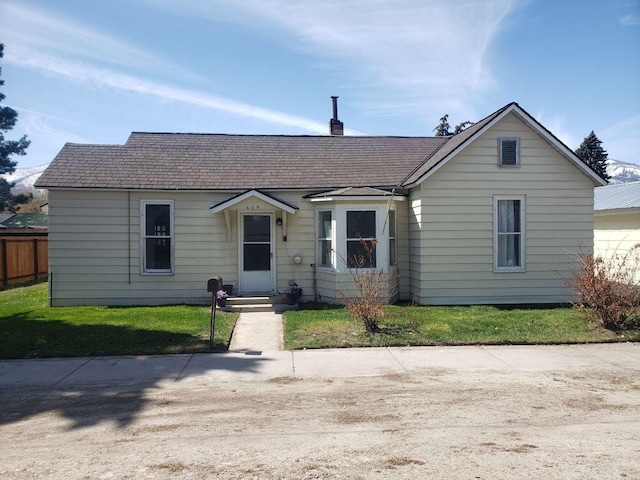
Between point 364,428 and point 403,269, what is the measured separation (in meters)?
9.10

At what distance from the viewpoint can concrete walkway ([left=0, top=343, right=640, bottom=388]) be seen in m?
7.19

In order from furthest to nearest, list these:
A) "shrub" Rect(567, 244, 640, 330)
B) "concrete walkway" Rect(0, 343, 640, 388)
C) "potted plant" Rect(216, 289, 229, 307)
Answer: "potted plant" Rect(216, 289, 229, 307) → "shrub" Rect(567, 244, 640, 330) → "concrete walkway" Rect(0, 343, 640, 388)

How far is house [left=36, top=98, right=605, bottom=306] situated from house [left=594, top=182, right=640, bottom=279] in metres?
4.65

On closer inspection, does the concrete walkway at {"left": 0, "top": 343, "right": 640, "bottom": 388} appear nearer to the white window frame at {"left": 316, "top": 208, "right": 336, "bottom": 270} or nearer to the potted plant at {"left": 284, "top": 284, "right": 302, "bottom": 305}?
the potted plant at {"left": 284, "top": 284, "right": 302, "bottom": 305}

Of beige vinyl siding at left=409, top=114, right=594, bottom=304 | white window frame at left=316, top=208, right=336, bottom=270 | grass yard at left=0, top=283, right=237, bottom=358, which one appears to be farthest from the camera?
white window frame at left=316, top=208, right=336, bottom=270

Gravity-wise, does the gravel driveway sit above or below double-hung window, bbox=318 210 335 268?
below

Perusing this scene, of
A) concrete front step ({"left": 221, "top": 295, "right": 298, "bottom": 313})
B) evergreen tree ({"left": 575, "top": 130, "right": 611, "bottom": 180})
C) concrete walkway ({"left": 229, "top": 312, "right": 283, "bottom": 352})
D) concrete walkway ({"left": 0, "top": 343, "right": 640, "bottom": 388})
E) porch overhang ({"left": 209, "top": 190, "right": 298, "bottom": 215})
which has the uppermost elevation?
evergreen tree ({"left": 575, "top": 130, "right": 611, "bottom": 180})

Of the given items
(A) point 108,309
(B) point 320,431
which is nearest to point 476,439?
(B) point 320,431

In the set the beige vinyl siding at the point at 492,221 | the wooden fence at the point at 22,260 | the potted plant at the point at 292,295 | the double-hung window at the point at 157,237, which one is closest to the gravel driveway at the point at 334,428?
the potted plant at the point at 292,295

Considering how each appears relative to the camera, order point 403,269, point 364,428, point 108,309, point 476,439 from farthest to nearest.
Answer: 1. point 403,269
2. point 108,309
3. point 364,428
4. point 476,439

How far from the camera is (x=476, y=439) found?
4883mm

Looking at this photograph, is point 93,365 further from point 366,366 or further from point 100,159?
point 100,159

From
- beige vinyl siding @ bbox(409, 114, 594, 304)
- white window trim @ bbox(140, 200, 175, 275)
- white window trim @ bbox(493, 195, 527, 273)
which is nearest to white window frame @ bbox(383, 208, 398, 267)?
beige vinyl siding @ bbox(409, 114, 594, 304)

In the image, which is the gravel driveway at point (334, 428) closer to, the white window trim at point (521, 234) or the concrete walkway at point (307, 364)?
the concrete walkway at point (307, 364)
